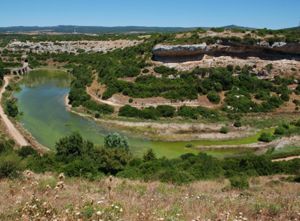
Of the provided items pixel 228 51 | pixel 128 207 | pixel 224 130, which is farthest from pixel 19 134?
pixel 228 51

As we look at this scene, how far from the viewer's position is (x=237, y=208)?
8.59 meters

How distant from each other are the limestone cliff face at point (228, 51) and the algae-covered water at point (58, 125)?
15.6m

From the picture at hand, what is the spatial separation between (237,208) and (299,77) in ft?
162

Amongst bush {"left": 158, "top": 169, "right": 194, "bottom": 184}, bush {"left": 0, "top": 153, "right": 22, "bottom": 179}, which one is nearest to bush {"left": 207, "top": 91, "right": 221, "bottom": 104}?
bush {"left": 158, "top": 169, "right": 194, "bottom": 184}

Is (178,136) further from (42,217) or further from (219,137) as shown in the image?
(42,217)

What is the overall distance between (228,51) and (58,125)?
2673 cm

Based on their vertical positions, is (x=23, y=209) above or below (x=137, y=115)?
above

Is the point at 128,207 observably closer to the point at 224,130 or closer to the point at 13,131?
the point at 224,130

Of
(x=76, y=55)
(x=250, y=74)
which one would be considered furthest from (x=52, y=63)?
(x=250, y=74)

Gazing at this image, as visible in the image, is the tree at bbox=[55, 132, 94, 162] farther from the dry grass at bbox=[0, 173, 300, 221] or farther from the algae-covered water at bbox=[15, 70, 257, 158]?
the dry grass at bbox=[0, 173, 300, 221]

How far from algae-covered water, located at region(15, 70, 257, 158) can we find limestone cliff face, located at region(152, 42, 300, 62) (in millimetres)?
15606

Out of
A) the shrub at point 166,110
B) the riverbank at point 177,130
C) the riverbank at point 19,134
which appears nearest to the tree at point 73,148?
the riverbank at point 19,134

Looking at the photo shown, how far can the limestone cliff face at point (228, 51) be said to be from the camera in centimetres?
5575

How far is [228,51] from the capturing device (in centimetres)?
5700
